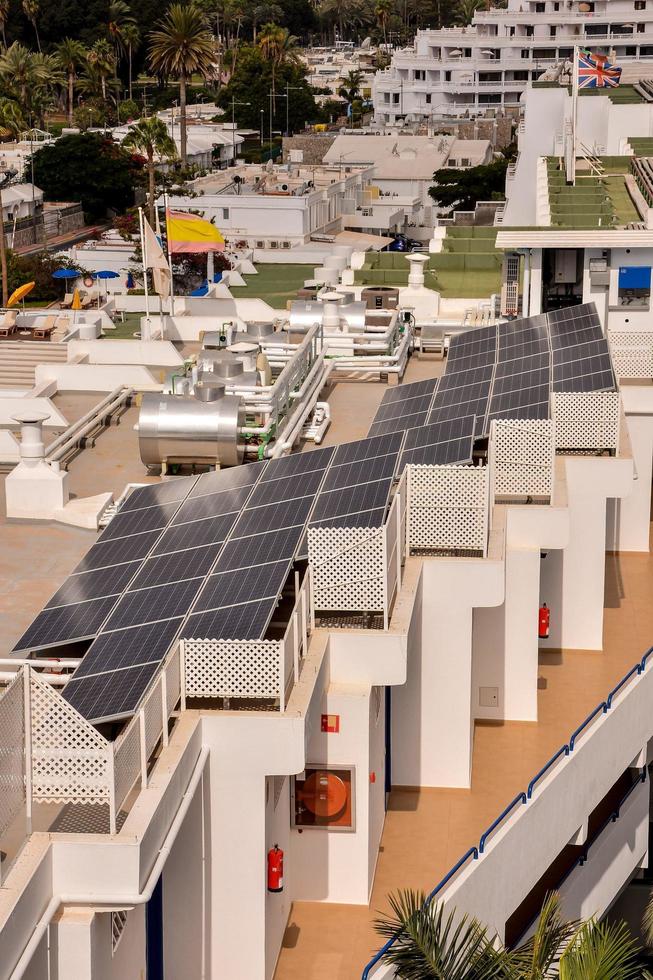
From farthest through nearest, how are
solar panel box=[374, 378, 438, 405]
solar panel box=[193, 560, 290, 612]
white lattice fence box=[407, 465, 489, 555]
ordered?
1. solar panel box=[374, 378, 438, 405]
2. white lattice fence box=[407, 465, 489, 555]
3. solar panel box=[193, 560, 290, 612]

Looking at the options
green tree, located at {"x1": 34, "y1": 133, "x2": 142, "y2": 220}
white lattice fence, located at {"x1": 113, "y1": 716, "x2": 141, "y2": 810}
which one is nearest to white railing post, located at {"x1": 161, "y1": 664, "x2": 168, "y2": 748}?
white lattice fence, located at {"x1": 113, "y1": 716, "x2": 141, "y2": 810}

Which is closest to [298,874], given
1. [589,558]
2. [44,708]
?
[44,708]

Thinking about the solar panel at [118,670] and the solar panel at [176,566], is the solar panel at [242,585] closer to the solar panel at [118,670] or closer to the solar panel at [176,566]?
the solar panel at [176,566]

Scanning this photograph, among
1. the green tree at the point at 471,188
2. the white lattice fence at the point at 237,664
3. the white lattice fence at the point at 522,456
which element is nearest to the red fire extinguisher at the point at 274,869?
the white lattice fence at the point at 237,664

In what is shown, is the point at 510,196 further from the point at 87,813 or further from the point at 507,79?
the point at 507,79

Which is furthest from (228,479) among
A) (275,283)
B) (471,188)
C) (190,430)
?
(471,188)

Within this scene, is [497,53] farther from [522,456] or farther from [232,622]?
[232,622]

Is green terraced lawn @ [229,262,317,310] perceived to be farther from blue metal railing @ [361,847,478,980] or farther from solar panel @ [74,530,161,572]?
blue metal railing @ [361,847,478,980]
